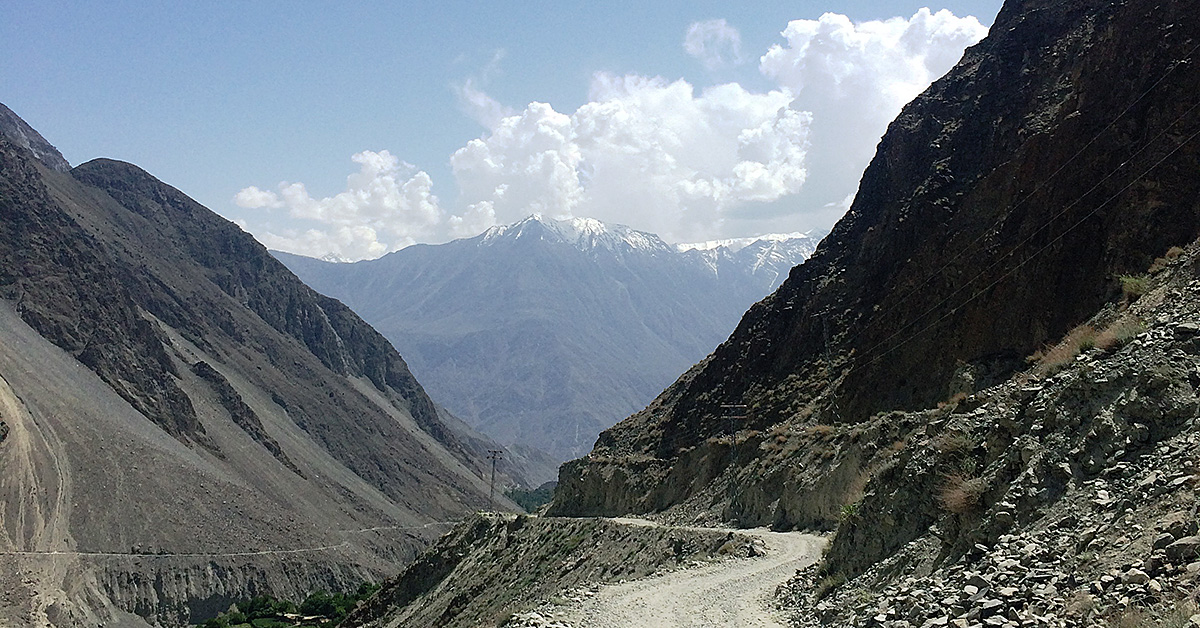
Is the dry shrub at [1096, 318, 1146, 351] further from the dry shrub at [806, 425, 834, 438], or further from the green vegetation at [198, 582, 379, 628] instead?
the green vegetation at [198, 582, 379, 628]

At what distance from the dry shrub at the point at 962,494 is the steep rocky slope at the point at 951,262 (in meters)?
9.25

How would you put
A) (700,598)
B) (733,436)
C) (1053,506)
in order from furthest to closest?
(733,436) < (700,598) < (1053,506)

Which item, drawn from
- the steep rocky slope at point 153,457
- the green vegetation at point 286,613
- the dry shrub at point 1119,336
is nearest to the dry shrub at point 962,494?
the dry shrub at point 1119,336

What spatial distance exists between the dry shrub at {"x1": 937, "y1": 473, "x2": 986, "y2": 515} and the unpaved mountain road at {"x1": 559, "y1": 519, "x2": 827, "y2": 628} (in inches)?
144

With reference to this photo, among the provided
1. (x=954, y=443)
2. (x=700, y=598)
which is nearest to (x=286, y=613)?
(x=700, y=598)

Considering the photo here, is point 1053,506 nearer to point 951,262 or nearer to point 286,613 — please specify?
point 951,262

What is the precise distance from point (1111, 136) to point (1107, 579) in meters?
39.4

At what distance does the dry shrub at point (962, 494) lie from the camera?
42.8 ft

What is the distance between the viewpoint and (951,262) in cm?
4888

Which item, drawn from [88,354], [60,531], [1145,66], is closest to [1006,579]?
[1145,66]

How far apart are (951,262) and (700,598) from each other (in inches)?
1374

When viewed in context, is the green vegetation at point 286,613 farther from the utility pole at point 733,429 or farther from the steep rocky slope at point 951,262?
the utility pole at point 733,429

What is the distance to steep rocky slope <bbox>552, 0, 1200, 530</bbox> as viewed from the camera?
37.9m

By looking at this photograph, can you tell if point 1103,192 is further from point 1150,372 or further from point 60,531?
point 60,531
